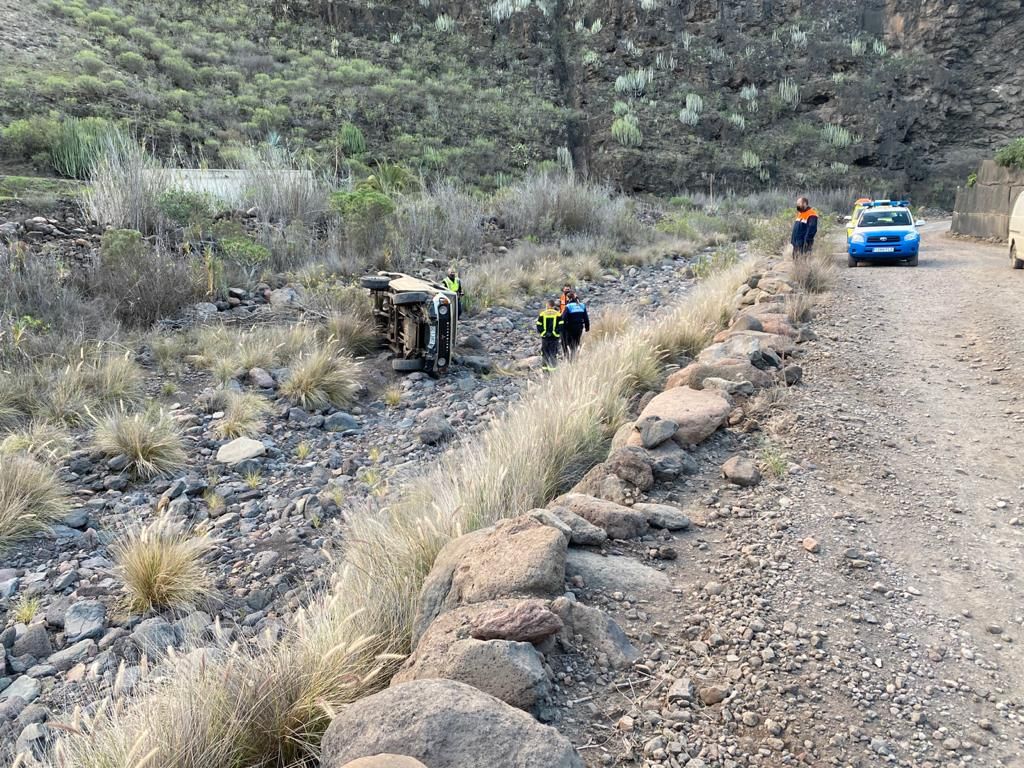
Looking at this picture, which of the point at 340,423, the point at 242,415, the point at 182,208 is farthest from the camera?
the point at 182,208

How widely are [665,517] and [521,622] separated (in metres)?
1.36

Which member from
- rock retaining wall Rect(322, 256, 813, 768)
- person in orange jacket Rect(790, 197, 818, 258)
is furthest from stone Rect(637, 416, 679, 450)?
person in orange jacket Rect(790, 197, 818, 258)

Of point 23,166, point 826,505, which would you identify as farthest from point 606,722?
point 23,166

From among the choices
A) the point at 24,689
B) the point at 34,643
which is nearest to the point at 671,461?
the point at 24,689

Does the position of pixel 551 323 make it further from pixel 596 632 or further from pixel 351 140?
pixel 351 140

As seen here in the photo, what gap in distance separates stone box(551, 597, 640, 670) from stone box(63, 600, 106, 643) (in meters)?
2.96

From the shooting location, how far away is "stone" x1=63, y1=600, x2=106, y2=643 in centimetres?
391

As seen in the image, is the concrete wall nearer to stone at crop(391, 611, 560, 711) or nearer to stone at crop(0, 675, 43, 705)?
stone at crop(391, 611, 560, 711)

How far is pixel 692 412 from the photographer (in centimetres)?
439

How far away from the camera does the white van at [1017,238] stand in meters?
12.4

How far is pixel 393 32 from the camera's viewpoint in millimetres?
37938

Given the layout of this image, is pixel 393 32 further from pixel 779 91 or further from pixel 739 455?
pixel 739 455

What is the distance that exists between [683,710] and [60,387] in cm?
710

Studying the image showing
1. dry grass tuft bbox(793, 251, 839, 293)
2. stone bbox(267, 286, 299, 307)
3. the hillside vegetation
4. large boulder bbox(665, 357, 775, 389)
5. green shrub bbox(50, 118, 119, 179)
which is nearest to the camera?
large boulder bbox(665, 357, 775, 389)
